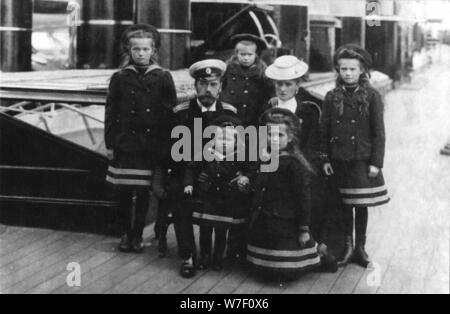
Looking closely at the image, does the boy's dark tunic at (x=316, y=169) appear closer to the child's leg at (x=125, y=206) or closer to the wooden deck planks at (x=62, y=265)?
the child's leg at (x=125, y=206)

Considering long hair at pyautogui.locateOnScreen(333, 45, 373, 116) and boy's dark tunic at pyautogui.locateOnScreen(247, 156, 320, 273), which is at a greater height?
long hair at pyautogui.locateOnScreen(333, 45, 373, 116)

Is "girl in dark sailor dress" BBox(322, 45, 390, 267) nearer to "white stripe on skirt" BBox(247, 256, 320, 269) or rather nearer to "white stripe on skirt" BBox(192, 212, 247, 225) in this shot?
"white stripe on skirt" BBox(247, 256, 320, 269)

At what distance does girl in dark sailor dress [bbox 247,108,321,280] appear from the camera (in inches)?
140

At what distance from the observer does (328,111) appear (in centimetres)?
390

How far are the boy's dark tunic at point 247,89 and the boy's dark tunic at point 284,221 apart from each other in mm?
723

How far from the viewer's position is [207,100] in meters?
3.85

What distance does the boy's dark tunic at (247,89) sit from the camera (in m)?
4.26

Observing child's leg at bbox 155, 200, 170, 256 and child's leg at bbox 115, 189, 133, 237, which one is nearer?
child's leg at bbox 155, 200, 170, 256

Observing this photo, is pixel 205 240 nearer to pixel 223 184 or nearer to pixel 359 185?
pixel 223 184

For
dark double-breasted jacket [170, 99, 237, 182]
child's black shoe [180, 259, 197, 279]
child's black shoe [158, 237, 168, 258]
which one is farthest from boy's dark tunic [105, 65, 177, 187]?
child's black shoe [180, 259, 197, 279]

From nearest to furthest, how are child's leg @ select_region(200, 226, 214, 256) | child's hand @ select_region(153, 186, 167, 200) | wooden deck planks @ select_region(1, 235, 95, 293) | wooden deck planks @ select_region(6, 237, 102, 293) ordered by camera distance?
1. wooden deck planks @ select_region(6, 237, 102, 293)
2. wooden deck planks @ select_region(1, 235, 95, 293)
3. child's leg @ select_region(200, 226, 214, 256)
4. child's hand @ select_region(153, 186, 167, 200)

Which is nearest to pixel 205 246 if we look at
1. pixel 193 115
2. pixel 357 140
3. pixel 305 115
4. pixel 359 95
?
pixel 193 115

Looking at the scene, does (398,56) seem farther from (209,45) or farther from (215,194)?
(215,194)

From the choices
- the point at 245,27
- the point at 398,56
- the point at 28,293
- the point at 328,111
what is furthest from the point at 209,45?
the point at 398,56
